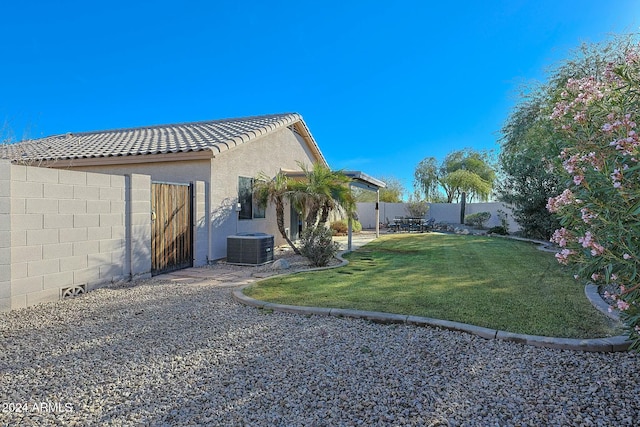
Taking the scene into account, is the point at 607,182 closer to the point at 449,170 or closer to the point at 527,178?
the point at 527,178

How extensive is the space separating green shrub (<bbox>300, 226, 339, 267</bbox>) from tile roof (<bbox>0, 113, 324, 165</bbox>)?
11.3 feet

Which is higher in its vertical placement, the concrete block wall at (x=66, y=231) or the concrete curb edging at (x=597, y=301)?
the concrete block wall at (x=66, y=231)

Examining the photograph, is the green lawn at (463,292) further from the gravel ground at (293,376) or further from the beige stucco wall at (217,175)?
the beige stucco wall at (217,175)

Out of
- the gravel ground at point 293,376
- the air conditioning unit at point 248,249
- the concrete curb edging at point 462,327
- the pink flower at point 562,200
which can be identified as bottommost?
the gravel ground at point 293,376

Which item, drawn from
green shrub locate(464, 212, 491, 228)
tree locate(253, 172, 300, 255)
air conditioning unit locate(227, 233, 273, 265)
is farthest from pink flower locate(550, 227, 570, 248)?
green shrub locate(464, 212, 491, 228)

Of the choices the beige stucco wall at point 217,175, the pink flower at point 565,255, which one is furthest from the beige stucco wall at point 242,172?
the pink flower at point 565,255

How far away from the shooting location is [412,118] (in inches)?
903

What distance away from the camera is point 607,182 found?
2738mm

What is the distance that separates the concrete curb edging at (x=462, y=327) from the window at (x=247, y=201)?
18.5ft

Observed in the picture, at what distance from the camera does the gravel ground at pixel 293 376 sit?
8.80ft

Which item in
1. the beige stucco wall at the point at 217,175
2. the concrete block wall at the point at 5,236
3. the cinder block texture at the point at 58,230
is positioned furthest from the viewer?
the beige stucco wall at the point at 217,175

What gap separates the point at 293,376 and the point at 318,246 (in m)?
6.09

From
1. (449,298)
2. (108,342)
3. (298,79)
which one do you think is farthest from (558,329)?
(298,79)

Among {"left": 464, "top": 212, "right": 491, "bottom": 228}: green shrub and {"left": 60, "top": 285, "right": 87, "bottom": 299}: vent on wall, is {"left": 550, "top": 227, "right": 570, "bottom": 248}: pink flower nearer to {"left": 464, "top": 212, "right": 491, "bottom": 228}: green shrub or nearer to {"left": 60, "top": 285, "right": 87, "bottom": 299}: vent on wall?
{"left": 60, "top": 285, "right": 87, "bottom": 299}: vent on wall
